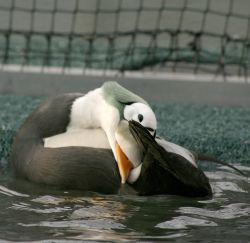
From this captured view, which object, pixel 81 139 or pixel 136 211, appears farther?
pixel 81 139

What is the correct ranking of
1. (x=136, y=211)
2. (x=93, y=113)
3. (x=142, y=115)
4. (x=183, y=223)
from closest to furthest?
1. (x=183, y=223)
2. (x=136, y=211)
3. (x=142, y=115)
4. (x=93, y=113)

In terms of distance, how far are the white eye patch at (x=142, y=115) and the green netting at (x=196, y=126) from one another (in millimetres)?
746

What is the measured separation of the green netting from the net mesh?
0.69 meters

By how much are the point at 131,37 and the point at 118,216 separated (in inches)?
152

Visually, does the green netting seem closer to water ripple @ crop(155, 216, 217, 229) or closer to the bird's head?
the bird's head

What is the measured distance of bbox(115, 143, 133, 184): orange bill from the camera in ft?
10.7

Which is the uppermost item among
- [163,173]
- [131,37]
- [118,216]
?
[131,37]

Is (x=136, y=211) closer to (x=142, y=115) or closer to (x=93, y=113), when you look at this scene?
(x=142, y=115)

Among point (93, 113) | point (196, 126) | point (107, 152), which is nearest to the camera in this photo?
point (107, 152)

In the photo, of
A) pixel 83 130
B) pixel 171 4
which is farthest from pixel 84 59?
pixel 83 130

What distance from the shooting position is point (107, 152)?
11.1 ft

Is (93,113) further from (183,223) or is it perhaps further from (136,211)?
(183,223)

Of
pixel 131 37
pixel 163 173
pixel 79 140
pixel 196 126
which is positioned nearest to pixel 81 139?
pixel 79 140

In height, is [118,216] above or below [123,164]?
below
